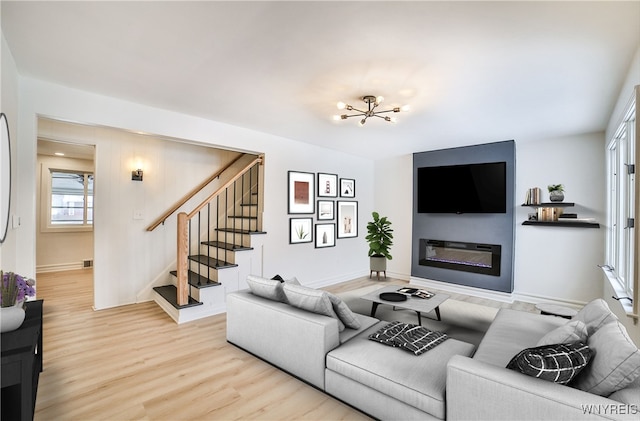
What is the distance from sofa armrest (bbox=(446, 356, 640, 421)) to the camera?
51.1 inches

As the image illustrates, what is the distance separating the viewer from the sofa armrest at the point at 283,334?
7.41 feet

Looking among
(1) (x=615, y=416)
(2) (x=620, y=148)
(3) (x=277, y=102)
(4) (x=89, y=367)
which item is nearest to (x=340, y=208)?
(3) (x=277, y=102)

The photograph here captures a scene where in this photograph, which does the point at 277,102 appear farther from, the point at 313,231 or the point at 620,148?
the point at 620,148

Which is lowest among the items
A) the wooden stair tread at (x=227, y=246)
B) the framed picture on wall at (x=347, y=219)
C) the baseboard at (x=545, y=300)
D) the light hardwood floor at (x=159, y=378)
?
the light hardwood floor at (x=159, y=378)

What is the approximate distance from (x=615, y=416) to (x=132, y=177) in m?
5.22

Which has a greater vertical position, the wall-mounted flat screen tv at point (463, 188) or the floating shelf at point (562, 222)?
the wall-mounted flat screen tv at point (463, 188)

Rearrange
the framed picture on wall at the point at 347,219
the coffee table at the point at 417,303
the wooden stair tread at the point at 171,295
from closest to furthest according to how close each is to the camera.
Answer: the coffee table at the point at 417,303, the wooden stair tread at the point at 171,295, the framed picture on wall at the point at 347,219

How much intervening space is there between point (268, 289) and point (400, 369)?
1.33 meters

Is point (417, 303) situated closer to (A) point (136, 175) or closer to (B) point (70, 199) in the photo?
(A) point (136, 175)

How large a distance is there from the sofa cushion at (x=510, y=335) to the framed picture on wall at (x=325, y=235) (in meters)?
3.13

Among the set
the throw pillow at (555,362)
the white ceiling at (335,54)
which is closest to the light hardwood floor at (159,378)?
the throw pillow at (555,362)

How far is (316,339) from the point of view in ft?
7.39

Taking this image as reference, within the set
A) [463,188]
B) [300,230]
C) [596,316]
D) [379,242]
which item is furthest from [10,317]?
[463,188]

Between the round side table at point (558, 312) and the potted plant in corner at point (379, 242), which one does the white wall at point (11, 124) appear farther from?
the potted plant in corner at point (379, 242)
